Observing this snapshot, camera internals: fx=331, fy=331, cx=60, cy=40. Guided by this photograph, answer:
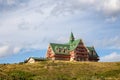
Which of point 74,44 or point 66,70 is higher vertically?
point 74,44

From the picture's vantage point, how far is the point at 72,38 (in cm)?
13325

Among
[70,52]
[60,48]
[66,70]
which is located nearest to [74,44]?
[70,52]

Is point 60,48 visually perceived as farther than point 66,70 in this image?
Yes

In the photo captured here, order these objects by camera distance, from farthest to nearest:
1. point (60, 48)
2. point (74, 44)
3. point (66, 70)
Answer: point (74, 44) < point (60, 48) < point (66, 70)

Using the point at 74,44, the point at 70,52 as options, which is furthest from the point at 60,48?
the point at 74,44

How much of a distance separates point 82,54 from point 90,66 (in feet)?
74.2

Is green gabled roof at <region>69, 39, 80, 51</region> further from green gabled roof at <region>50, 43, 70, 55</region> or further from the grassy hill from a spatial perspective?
the grassy hill

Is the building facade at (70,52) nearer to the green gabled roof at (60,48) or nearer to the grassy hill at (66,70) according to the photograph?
the green gabled roof at (60,48)

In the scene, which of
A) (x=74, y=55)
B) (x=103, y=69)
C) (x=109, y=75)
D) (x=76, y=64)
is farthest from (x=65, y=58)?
(x=109, y=75)

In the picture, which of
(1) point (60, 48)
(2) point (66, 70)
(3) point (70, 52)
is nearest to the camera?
(2) point (66, 70)

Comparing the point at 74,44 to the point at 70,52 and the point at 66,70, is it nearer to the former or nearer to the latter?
the point at 70,52

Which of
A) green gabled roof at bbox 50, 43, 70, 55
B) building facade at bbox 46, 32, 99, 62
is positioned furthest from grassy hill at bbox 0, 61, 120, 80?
green gabled roof at bbox 50, 43, 70, 55

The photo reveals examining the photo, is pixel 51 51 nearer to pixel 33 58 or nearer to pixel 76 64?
pixel 33 58

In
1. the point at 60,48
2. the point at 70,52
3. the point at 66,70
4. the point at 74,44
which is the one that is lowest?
the point at 66,70
